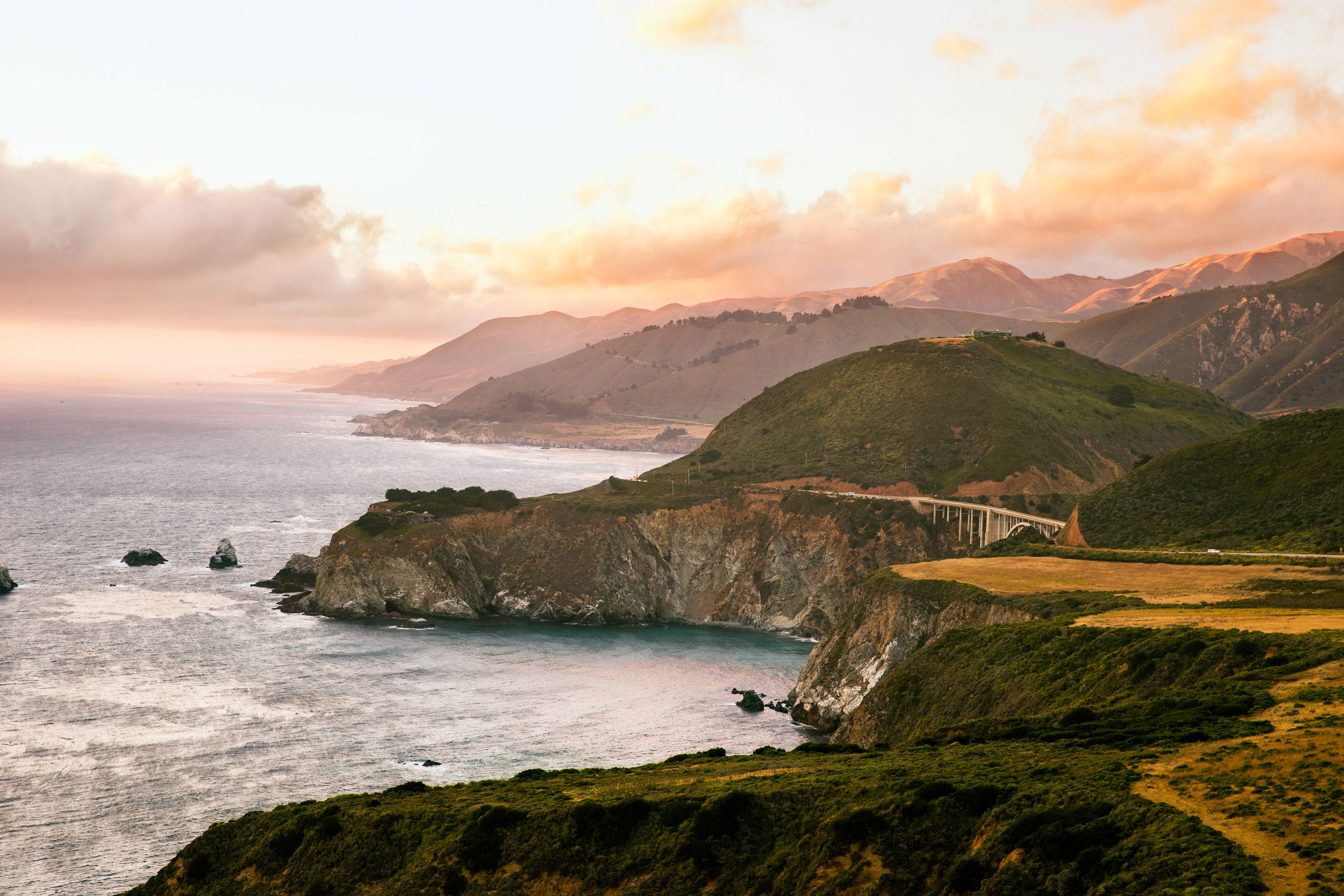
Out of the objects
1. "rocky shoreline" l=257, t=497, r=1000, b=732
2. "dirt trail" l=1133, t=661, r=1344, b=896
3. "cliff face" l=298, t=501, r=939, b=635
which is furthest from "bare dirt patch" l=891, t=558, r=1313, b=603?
"cliff face" l=298, t=501, r=939, b=635

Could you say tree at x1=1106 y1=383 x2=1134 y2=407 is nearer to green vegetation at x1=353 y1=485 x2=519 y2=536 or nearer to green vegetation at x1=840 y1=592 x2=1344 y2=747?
green vegetation at x1=353 y1=485 x2=519 y2=536

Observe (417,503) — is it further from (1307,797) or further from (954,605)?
(1307,797)

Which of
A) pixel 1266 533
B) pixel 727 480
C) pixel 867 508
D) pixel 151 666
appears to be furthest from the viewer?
pixel 727 480

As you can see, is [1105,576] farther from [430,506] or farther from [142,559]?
[142,559]

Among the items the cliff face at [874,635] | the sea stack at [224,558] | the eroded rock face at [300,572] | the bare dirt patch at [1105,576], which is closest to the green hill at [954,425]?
the bare dirt patch at [1105,576]

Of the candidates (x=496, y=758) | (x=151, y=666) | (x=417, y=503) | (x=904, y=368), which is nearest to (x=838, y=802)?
(x=496, y=758)

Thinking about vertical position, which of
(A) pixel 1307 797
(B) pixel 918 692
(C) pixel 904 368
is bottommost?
(B) pixel 918 692

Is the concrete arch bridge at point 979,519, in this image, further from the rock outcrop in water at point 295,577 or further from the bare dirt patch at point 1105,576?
the rock outcrop in water at point 295,577
